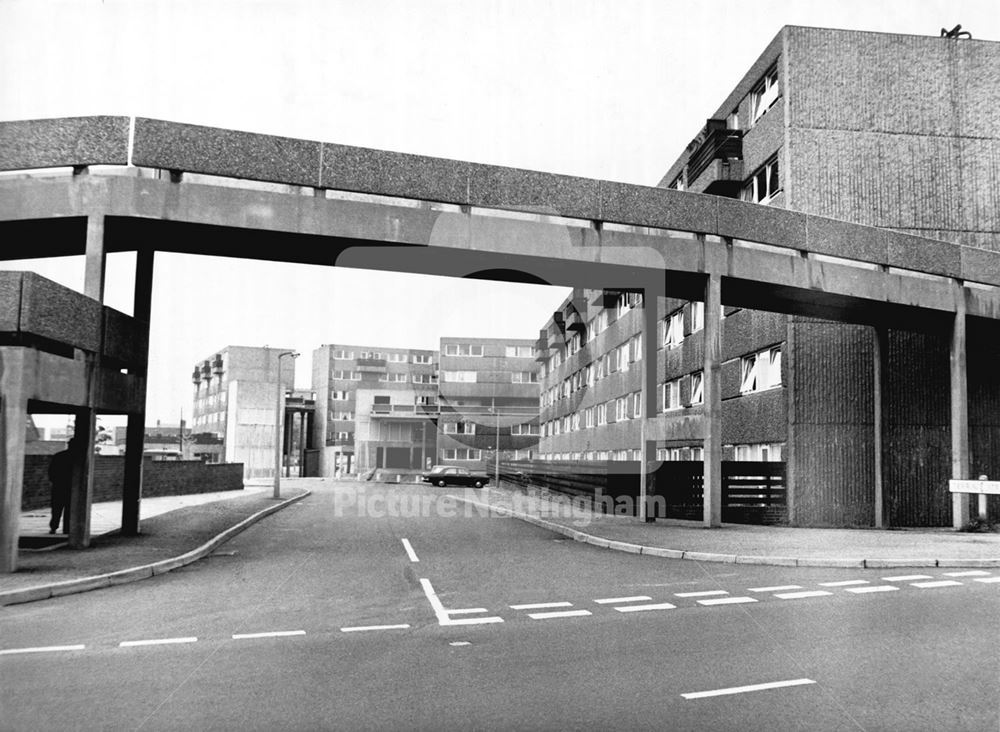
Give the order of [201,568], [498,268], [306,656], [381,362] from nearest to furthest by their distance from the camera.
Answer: [306,656], [201,568], [498,268], [381,362]

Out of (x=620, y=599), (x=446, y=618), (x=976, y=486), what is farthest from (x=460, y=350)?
(x=446, y=618)

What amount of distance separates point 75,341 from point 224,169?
4.42m

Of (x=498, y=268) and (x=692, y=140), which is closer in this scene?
(x=498, y=268)

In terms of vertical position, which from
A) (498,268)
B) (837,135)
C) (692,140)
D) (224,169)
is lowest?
(498,268)

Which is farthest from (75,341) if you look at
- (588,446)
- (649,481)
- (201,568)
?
(588,446)

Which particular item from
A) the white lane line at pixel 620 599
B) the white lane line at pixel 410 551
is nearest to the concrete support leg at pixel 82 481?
the white lane line at pixel 410 551

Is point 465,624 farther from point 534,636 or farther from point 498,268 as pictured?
point 498,268

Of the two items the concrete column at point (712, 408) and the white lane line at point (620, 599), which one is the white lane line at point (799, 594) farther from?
the concrete column at point (712, 408)

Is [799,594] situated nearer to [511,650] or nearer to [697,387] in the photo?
[511,650]

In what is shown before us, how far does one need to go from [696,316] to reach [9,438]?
26.2m

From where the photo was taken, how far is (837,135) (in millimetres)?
25234

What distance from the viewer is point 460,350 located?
9000cm

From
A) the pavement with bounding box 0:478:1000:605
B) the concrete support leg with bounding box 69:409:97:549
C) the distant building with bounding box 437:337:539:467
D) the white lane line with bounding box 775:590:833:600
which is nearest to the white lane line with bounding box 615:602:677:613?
the white lane line with bounding box 775:590:833:600

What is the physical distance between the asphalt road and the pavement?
66 centimetres
